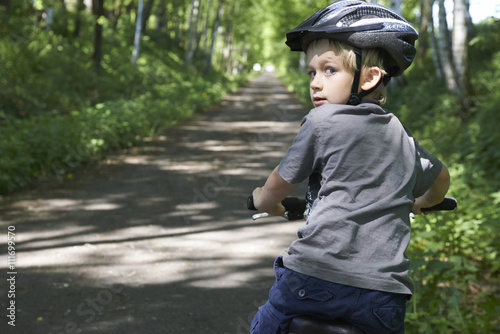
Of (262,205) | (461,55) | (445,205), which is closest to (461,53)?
(461,55)

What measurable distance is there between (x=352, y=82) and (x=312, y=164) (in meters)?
0.36

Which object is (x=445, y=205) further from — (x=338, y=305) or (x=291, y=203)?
(x=338, y=305)

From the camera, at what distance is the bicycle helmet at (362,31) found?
204 cm

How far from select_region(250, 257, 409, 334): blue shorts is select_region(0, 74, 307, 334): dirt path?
2.81 m

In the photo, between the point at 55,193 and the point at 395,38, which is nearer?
the point at 395,38

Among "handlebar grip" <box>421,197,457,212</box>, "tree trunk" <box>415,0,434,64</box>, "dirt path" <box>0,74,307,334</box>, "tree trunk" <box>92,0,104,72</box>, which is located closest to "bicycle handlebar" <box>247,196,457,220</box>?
"handlebar grip" <box>421,197,457,212</box>

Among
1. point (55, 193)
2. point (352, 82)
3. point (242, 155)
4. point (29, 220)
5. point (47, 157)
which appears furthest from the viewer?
point (242, 155)

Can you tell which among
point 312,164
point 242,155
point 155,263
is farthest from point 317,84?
point 242,155

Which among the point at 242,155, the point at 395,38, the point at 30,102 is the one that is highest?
the point at 395,38

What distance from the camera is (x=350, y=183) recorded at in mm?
1960

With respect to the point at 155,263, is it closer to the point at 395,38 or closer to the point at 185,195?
the point at 185,195

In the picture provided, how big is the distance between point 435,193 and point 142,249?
4697 mm

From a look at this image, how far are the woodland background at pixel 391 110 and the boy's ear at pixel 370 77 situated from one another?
2379 millimetres

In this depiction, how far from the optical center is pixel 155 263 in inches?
237
